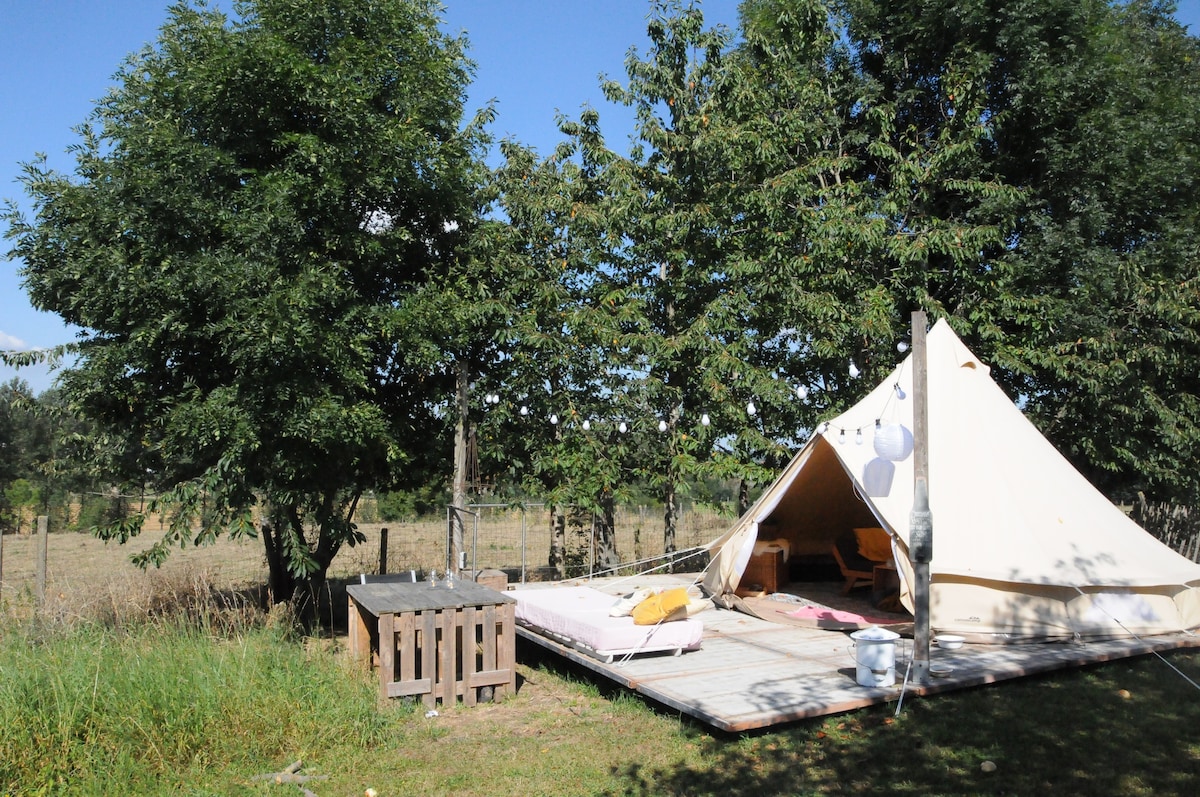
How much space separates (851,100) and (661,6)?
133 inches

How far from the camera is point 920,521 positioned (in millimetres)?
5629

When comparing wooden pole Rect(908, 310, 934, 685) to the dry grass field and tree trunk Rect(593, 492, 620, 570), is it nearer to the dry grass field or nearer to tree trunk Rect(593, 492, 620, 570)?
the dry grass field

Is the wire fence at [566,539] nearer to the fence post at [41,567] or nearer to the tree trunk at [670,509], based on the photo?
the tree trunk at [670,509]

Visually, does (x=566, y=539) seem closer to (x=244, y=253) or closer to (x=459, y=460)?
(x=459, y=460)

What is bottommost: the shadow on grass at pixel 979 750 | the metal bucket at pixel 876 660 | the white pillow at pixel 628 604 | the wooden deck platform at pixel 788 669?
the shadow on grass at pixel 979 750

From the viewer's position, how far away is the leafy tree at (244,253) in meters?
7.22

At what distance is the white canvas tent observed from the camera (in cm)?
693

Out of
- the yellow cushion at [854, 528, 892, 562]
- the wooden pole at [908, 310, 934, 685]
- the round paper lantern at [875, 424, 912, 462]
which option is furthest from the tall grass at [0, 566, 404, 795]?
the yellow cushion at [854, 528, 892, 562]

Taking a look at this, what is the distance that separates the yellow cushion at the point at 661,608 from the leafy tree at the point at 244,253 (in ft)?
9.40

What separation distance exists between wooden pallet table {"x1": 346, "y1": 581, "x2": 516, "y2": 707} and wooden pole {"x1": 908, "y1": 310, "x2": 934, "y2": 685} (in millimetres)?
2799

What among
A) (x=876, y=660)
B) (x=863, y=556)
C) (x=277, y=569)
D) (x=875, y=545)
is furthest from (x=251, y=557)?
(x=876, y=660)

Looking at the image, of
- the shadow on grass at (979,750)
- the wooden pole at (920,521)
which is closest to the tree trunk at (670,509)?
the wooden pole at (920,521)

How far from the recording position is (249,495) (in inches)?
295

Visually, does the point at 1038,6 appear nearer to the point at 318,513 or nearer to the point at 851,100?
the point at 851,100
